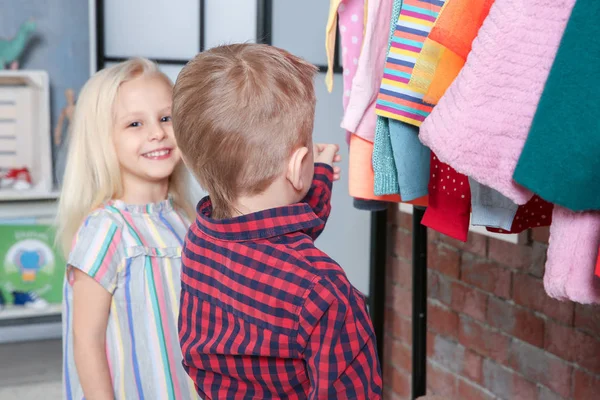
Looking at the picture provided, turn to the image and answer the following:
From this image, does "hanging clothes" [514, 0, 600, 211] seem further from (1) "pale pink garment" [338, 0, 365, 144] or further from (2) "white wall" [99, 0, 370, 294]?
(2) "white wall" [99, 0, 370, 294]

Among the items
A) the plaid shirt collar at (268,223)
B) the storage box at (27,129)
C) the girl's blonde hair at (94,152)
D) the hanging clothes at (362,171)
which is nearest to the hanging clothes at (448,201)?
the hanging clothes at (362,171)

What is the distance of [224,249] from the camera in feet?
3.21

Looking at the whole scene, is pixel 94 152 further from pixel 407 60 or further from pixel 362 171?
pixel 407 60

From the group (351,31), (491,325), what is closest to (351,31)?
(351,31)

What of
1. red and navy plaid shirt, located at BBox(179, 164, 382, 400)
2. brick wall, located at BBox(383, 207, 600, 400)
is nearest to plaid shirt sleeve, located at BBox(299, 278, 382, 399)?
red and navy plaid shirt, located at BBox(179, 164, 382, 400)

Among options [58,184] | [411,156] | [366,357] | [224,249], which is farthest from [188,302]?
[58,184]

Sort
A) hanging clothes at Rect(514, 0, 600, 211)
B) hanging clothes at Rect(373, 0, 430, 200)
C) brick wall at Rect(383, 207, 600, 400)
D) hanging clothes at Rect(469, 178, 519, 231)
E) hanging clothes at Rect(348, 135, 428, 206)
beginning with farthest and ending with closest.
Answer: brick wall at Rect(383, 207, 600, 400) → hanging clothes at Rect(348, 135, 428, 206) → hanging clothes at Rect(373, 0, 430, 200) → hanging clothes at Rect(469, 178, 519, 231) → hanging clothes at Rect(514, 0, 600, 211)

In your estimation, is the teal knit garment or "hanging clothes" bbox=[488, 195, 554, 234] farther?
the teal knit garment

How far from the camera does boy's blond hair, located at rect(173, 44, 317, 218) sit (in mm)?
922

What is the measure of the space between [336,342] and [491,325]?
3.90ft

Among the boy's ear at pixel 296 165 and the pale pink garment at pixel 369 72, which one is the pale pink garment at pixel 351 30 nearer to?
the pale pink garment at pixel 369 72

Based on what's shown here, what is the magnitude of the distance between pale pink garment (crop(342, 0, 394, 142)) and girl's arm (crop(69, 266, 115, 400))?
522mm

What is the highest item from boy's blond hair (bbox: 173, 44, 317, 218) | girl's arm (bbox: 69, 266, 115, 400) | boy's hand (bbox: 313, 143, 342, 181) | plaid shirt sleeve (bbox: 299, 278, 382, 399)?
boy's blond hair (bbox: 173, 44, 317, 218)

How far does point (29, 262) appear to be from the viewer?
2.84m
